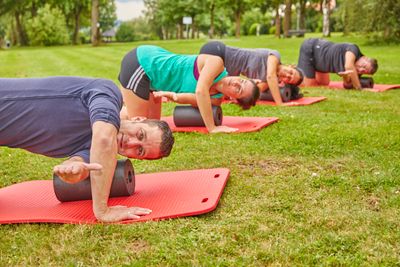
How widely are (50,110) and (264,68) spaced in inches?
205

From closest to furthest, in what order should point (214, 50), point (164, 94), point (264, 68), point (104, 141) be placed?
1. point (104, 141)
2. point (164, 94)
3. point (214, 50)
4. point (264, 68)

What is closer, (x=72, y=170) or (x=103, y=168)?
(x=72, y=170)

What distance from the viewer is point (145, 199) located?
3830 millimetres

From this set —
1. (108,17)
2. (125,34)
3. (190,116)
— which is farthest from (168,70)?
(108,17)

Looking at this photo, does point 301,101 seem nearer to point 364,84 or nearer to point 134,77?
point 364,84

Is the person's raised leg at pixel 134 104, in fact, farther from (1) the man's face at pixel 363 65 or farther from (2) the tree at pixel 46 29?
(2) the tree at pixel 46 29

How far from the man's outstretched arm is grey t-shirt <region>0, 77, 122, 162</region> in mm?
280

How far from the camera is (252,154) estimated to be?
5164 mm

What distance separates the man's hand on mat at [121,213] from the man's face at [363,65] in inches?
293

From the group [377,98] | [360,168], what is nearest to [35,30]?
[377,98]

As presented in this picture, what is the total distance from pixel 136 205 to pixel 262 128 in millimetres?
3022

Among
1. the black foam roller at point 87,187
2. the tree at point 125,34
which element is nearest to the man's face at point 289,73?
the black foam roller at point 87,187

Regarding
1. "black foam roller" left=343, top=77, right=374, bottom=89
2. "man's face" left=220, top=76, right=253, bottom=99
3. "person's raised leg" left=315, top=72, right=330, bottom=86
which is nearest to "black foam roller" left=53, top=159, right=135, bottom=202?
"man's face" left=220, top=76, right=253, bottom=99

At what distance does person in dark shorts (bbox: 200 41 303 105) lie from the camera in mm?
8102
